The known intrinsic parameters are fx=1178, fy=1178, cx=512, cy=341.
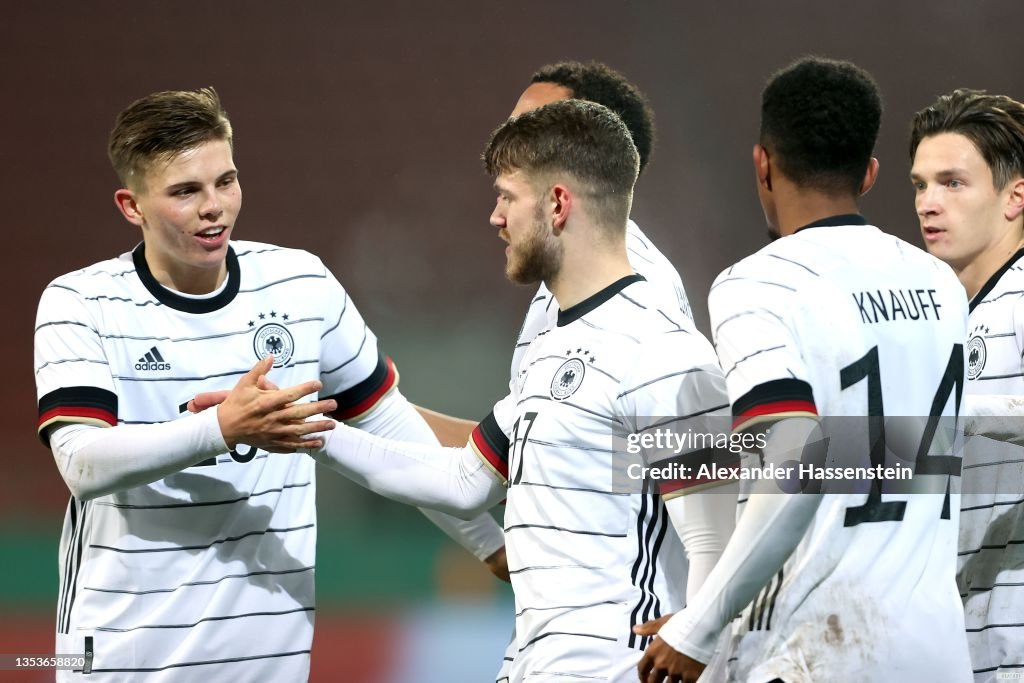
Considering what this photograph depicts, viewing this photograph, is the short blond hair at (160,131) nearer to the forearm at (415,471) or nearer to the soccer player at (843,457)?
the forearm at (415,471)

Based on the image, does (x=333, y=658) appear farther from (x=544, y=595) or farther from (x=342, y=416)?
(x=544, y=595)

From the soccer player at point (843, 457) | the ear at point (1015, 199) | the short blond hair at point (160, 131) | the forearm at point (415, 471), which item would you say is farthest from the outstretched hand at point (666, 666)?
the ear at point (1015, 199)

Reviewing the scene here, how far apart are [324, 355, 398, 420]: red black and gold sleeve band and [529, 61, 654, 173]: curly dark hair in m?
1.04

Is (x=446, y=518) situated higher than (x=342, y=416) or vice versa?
(x=342, y=416)

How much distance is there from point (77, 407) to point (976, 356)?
2.22 m

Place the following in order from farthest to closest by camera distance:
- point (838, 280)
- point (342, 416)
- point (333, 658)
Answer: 1. point (333, 658)
2. point (342, 416)
3. point (838, 280)

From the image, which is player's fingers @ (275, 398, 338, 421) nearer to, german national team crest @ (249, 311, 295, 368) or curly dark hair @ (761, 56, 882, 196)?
german national team crest @ (249, 311, 295, 368)

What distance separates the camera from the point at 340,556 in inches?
238

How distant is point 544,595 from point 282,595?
0.79 metres

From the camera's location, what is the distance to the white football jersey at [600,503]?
2.13m

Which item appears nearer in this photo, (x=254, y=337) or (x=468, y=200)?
(x=254, y=337)

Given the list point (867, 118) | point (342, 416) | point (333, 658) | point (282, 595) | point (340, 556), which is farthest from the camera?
point (340, 556)

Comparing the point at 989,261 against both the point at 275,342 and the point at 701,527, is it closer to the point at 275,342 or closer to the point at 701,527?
the point at 701,527

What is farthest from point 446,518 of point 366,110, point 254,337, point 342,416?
point 366,110
